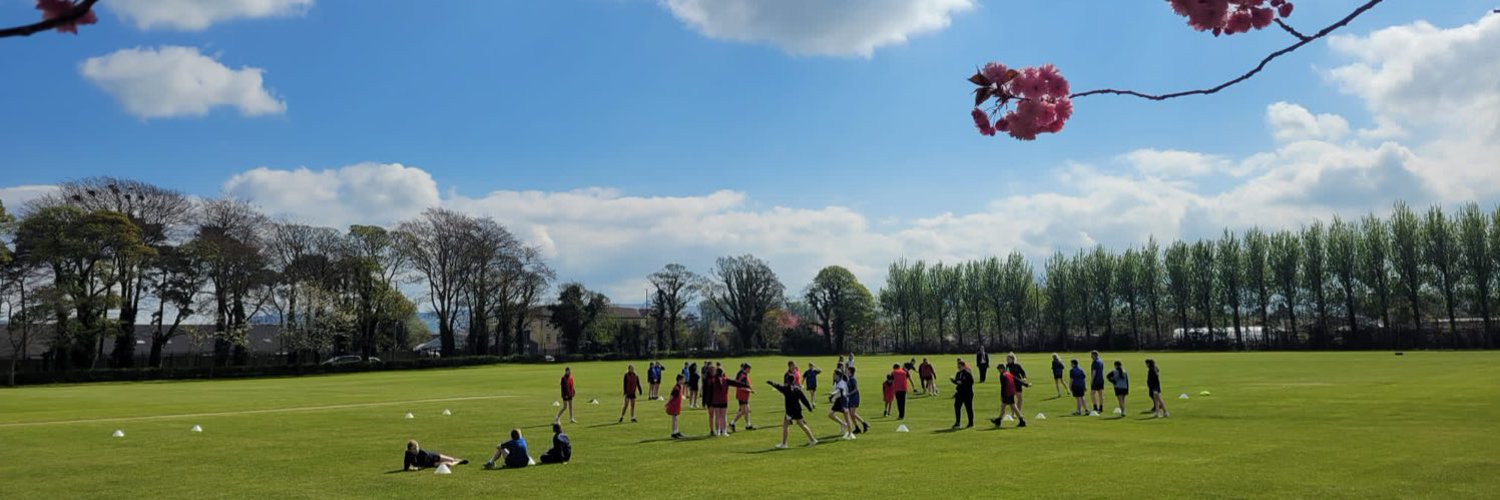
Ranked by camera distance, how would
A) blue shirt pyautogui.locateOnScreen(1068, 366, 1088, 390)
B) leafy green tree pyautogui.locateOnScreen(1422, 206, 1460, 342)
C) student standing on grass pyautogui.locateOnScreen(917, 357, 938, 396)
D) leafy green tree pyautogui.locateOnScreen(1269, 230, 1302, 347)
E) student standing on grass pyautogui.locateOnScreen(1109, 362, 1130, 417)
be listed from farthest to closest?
leafy green tree pyautogui.locateOnScreen(1269, 230, 1302, 347), leafy green tree pyautogui.locateOnScreen(1422, 206, 1460, 342), student standing on grass pyautogui.locateOnScreen(917, 357, 938, 396), blue shirt pyautogui.locateOnScreen(1068, 366, 1088, 390), student standing on grass pyautogui.locateOnScreen(1109, 362, 1130, 417)

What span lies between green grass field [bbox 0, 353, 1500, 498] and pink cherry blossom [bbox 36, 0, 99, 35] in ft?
37.2

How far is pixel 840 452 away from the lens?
1745 centimetres

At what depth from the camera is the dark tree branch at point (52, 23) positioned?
78.1 inches

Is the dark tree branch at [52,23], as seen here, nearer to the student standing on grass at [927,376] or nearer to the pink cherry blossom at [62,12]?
the pink cherry blossom at [62,12]

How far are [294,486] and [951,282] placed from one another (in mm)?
119038

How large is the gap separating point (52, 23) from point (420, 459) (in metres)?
15.5

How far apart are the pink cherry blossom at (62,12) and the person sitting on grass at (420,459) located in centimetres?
1487

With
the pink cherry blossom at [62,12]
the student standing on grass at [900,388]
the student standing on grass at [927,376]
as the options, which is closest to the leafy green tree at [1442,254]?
the student standing on grass at [927,376]

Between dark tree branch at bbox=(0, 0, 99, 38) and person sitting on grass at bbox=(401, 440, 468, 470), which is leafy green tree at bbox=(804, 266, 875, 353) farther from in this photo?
dark tree branch at bbox=(0, 0, 99, 38)

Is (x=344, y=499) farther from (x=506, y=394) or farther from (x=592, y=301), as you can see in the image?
(x=592, y=301)

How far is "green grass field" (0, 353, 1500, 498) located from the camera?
13.3 meters

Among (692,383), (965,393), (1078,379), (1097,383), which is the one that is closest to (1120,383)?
(1097,383)

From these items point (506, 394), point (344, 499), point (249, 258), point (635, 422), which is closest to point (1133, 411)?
point (635, 422)

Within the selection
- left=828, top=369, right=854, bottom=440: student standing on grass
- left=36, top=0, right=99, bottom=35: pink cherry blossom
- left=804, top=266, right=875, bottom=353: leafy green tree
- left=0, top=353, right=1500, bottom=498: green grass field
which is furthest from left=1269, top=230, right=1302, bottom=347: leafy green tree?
left=36, top=0, right=99, bottom=35: pink cherry blossom
